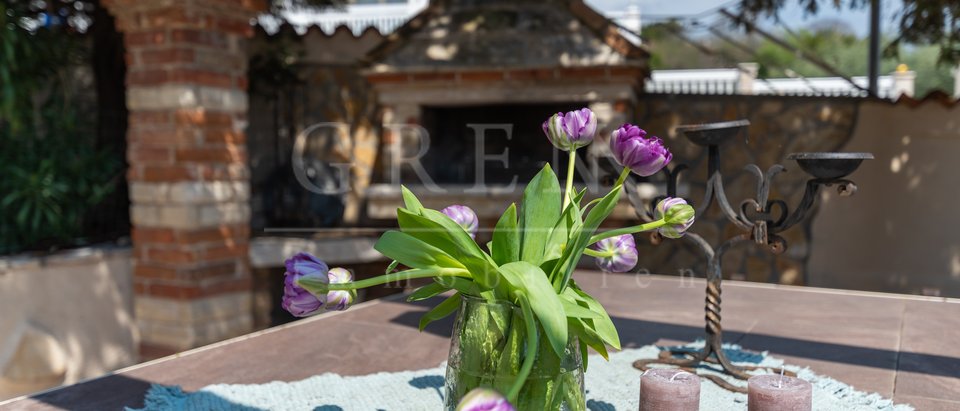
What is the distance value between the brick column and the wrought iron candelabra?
2.30 meters

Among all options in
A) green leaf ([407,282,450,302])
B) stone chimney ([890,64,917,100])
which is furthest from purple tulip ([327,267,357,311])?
stone chimney ([890,64,917,100])

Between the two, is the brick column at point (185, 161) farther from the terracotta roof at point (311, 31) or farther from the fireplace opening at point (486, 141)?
the terracotta roof at point (311, 31)

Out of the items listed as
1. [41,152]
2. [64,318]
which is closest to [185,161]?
[64,318]

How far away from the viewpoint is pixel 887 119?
15.1 feet

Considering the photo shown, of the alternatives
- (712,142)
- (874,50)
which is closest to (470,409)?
(712,142)

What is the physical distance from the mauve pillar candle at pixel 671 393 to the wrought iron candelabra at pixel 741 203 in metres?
0.29

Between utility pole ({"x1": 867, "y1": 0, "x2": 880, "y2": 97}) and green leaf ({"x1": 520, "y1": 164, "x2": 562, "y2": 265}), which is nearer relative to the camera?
green leaf ({"x1": 520, "y1": 164, "x2": 562, "y2": 265})

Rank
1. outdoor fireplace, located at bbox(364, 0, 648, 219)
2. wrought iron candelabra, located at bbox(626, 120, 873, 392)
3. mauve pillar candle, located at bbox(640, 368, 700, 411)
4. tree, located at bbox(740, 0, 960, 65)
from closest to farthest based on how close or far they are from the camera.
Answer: mauve pillar candle, located at bbox(640, 368, 700, 411) → wrought iron candelabra, located at bbox(626, 120, 873, 392) → outdoor fireplace, located at bbox(364, 0, 648, 219) → tree, located at bbox(740, 0, 960, 65)

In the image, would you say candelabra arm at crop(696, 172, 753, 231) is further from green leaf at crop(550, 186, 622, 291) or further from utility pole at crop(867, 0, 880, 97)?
utility pole at crop(867, 0, 880, 97)

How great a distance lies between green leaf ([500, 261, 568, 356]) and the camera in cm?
75

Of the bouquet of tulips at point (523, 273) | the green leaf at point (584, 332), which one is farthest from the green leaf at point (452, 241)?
the green leaf at point (584, 332)

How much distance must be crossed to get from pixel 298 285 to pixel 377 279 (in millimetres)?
91

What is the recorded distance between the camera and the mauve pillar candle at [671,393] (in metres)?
0.96

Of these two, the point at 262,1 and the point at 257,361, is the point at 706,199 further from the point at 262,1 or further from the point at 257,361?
the point at 262,1
